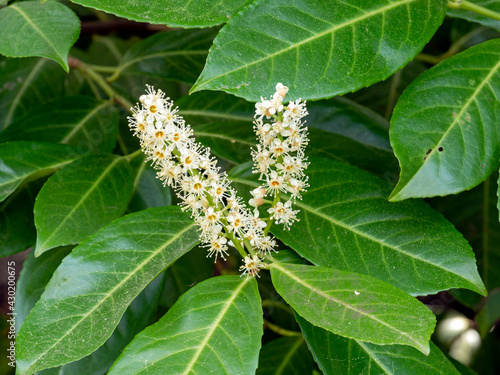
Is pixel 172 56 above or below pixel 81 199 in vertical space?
above

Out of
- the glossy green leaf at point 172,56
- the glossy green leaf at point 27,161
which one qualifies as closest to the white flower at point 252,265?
the glossy green leaf at point 27,161

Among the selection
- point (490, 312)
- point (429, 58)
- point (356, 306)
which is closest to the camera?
point (356, 306)

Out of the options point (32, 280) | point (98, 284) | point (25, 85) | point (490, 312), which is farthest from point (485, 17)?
point (25, 85)

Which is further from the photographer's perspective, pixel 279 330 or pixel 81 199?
pixel 279 330

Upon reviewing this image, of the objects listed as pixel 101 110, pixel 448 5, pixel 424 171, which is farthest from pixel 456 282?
pixel 101 110

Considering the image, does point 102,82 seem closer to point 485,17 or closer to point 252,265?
point 252,265

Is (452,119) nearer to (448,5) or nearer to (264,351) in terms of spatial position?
(448,5)

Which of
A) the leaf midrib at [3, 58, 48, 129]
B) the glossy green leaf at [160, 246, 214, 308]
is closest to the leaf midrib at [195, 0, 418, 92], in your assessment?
the glossy green leaf at [160, 246, 214, 308]
